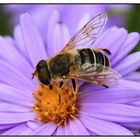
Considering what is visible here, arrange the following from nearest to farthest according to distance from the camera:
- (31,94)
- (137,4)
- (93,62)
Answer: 1. (93,62)
2. (31,94)
3. (137,4)

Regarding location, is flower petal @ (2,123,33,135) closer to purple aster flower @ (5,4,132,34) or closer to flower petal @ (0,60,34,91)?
flower petal @ (0,60,34,91)

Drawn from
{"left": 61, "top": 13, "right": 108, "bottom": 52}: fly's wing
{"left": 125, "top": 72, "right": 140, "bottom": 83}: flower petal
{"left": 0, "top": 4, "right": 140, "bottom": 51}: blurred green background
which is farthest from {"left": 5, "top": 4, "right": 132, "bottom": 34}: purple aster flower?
{"left": 125, "top": 72, "right": 140, "bottom": 83}: flower petal

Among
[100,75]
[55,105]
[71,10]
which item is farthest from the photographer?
[71,10]

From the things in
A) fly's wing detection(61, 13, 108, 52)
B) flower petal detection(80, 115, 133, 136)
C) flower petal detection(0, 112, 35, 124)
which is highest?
fly's wing detection(61, 13, 108, 52)

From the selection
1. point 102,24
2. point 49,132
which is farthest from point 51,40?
point 49,132

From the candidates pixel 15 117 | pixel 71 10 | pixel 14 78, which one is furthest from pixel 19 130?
pixel 71 10

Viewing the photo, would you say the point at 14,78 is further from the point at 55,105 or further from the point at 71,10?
the point at 71,10

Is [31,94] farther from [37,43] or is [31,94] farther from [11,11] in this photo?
[11,11]
